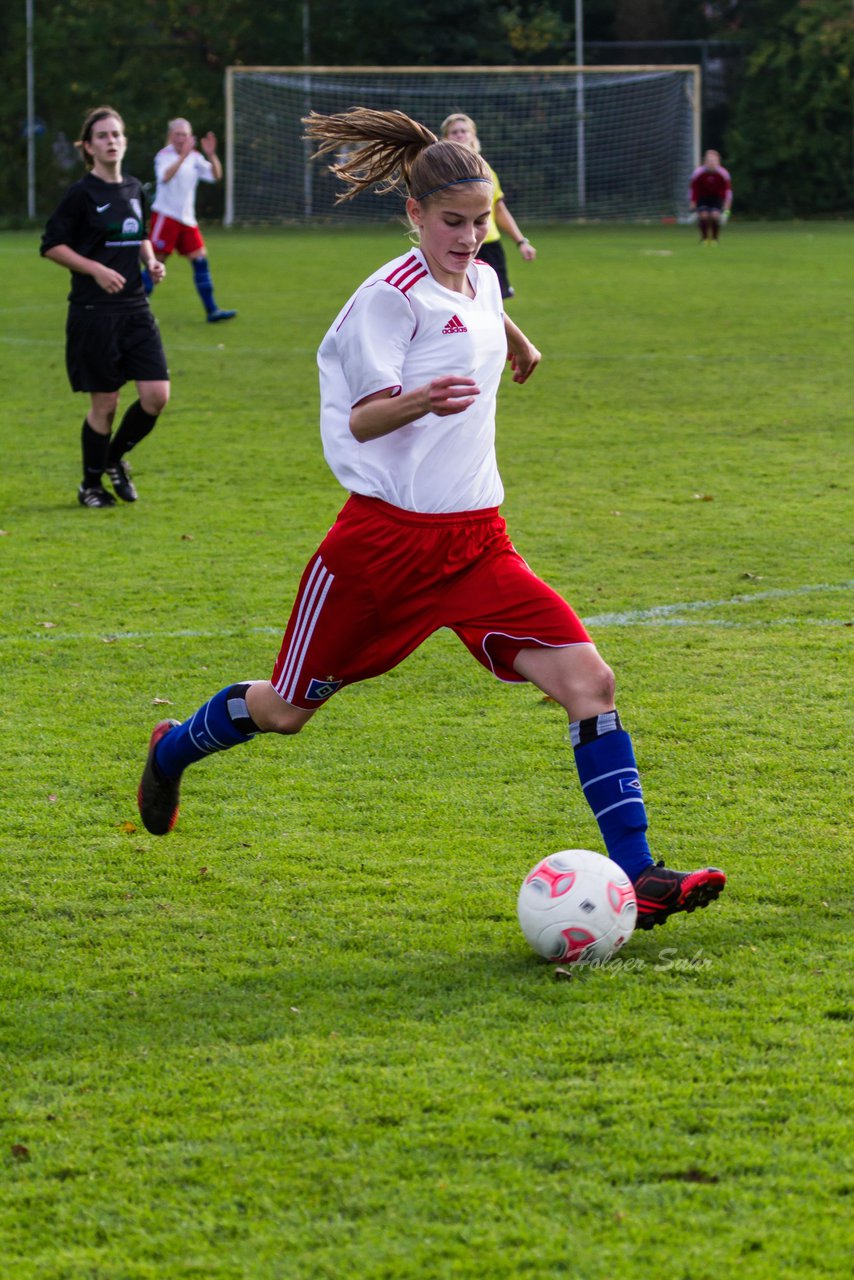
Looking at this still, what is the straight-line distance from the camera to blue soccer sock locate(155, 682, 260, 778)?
14.1 feet

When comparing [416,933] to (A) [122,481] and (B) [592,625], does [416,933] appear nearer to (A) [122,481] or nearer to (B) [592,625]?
(B) [592,625]

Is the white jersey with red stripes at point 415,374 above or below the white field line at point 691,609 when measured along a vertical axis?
above

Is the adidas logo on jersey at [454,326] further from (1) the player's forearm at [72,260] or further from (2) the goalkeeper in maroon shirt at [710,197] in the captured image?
(2) the goalkeeper in maroon shirt at [710,197]

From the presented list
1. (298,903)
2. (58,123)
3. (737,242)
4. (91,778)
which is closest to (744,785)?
(298,903)

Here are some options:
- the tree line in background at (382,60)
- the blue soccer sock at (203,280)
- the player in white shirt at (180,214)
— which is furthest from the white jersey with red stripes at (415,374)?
the tree line in background at (382,60)

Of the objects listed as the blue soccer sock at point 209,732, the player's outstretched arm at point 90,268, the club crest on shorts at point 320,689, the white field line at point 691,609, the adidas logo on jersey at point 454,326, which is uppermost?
A: the adidas logo on jersey at point 454,326

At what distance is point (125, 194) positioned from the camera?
8.76 meters

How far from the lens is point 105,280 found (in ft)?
27.9

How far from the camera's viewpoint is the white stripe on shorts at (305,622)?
3986mm

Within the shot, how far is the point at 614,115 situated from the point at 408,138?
106 ft

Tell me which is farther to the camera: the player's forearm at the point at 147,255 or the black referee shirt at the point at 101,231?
the player's forearm at the point at 147,255

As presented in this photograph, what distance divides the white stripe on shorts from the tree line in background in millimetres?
34865

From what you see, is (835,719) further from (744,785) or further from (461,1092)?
(461,1092)

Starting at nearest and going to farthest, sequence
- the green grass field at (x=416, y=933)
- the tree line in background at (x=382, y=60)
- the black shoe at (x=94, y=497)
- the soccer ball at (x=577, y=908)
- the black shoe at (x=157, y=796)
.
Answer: the green grass field at (x=416, y=933) < the soccer ball at (x=577, y=908) < the black shoe at (x=157, y=796) < the black shoe at (x=94, y=497) < the tree line in background at (x=382, y=60)
